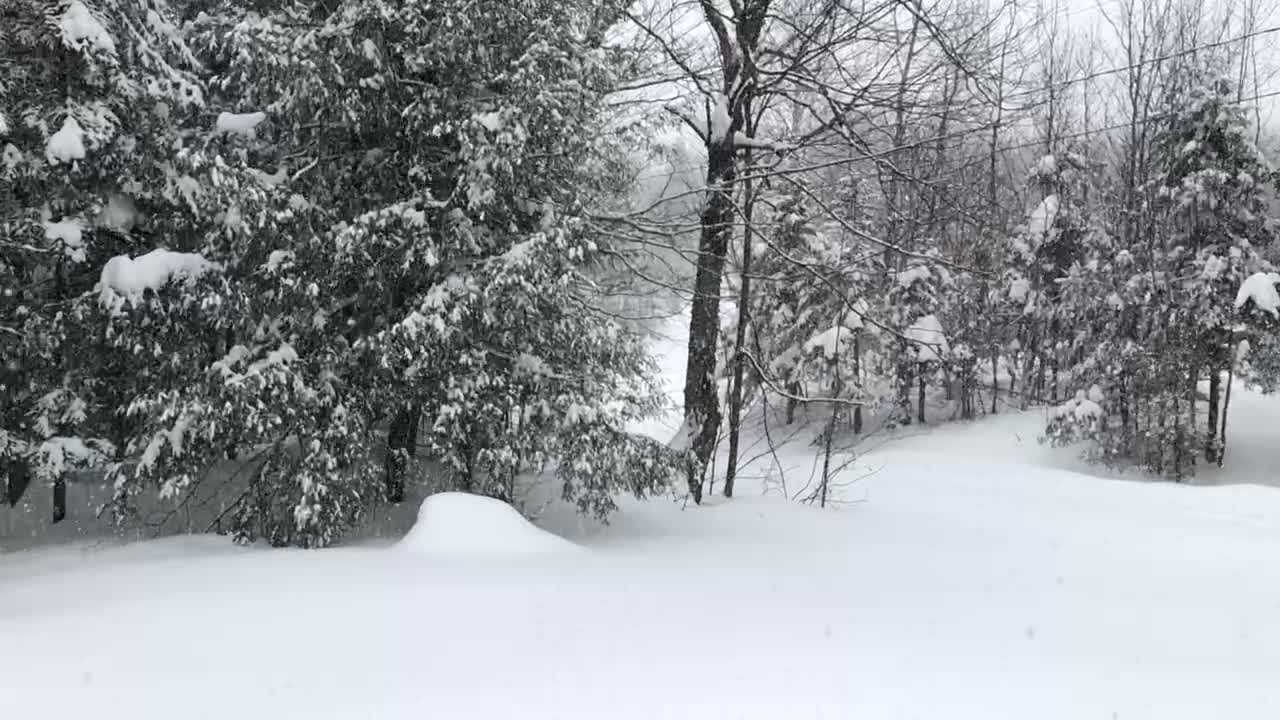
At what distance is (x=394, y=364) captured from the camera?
7.38 meters

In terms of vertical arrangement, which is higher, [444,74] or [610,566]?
[444,74]

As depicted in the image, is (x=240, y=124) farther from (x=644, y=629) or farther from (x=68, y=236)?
(x=644, y=629)

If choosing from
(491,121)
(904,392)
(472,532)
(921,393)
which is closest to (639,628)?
(472,532)

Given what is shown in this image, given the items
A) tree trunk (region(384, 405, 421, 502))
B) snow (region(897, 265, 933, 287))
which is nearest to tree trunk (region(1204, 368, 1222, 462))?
snow (region(897, 265, 933, 287))

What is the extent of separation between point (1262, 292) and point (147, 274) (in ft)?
64.4

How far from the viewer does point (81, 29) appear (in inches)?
319

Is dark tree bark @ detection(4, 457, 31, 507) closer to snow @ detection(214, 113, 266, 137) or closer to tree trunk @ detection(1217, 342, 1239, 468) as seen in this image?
snow @ detection(214, 113, 266, 137)

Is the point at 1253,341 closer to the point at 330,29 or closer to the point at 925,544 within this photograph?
the point at 925,544

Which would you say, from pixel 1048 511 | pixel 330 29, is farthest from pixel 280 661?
pixel 1048 511

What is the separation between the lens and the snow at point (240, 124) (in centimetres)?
765

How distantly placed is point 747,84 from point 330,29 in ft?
14.6

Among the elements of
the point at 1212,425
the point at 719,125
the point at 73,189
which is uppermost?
the point at 719,125

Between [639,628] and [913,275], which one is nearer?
[639,628]

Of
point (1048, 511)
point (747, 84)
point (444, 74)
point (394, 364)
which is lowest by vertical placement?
point (1048, 511)
